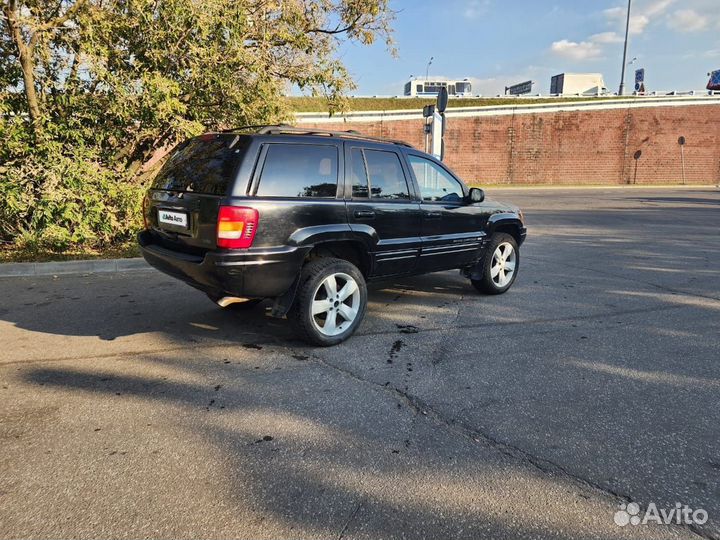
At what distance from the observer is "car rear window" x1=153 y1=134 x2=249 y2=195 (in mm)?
3953

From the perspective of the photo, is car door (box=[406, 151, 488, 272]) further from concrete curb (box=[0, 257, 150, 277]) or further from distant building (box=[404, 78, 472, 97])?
distant building (box=[404, 78, 472, 97])

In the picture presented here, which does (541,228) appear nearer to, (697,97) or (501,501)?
(501,501)

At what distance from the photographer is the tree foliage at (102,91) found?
7770 mm

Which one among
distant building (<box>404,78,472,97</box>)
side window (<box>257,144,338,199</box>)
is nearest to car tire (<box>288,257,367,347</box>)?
side window (<box>257,144,338,199</box>)

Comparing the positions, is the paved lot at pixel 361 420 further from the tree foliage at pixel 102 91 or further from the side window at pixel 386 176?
the tree foliage at pixel 102 91

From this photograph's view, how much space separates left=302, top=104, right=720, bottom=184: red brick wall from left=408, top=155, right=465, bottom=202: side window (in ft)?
111

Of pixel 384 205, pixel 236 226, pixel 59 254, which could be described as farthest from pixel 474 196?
pixel 59 254

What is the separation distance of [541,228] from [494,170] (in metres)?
27.7

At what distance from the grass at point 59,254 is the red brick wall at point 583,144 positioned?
31873 mm

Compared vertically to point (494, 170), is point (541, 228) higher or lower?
lower

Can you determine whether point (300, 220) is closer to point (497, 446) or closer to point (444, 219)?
point (444, 219)

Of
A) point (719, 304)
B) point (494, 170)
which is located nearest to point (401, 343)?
point (719, 304)

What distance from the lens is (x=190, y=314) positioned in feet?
17.5

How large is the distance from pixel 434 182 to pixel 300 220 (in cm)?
195
